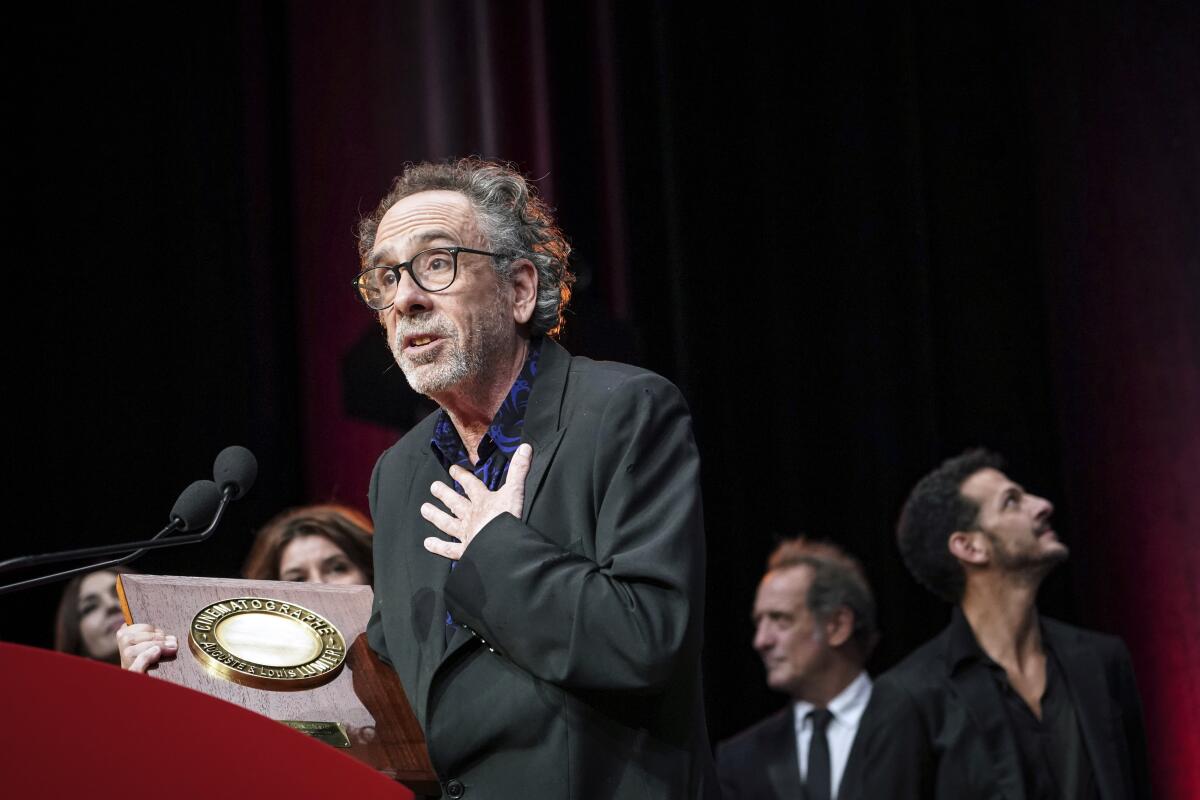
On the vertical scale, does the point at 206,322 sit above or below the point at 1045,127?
below

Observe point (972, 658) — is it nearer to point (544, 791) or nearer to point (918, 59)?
point (918, 59)

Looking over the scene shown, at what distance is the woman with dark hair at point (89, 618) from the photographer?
13.4 ft

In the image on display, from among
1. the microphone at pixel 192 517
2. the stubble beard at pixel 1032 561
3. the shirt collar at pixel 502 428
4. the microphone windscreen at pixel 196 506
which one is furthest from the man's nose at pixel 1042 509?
the microphone windscreen at pixel 196 506

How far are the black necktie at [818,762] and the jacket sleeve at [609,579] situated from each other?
9.78 ft

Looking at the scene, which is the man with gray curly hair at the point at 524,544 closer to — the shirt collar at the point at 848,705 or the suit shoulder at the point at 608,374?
the suit shoulder at the point at 608,374

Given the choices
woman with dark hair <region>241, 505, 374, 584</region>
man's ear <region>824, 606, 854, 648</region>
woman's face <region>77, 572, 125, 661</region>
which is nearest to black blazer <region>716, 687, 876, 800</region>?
man's ear <region>824, 606, 854, 648</region>

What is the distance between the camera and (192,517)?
189 cm

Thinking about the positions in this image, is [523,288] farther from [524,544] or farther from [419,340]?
[524,544]

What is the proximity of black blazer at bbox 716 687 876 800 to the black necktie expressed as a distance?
0.12 feet

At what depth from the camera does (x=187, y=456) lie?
13.9 feet

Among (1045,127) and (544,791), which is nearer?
(544,791)

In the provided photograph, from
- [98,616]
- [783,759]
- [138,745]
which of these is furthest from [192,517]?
[783,759]

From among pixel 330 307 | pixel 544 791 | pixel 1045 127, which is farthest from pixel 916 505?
pixel 544 791

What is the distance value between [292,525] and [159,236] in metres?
1.10
